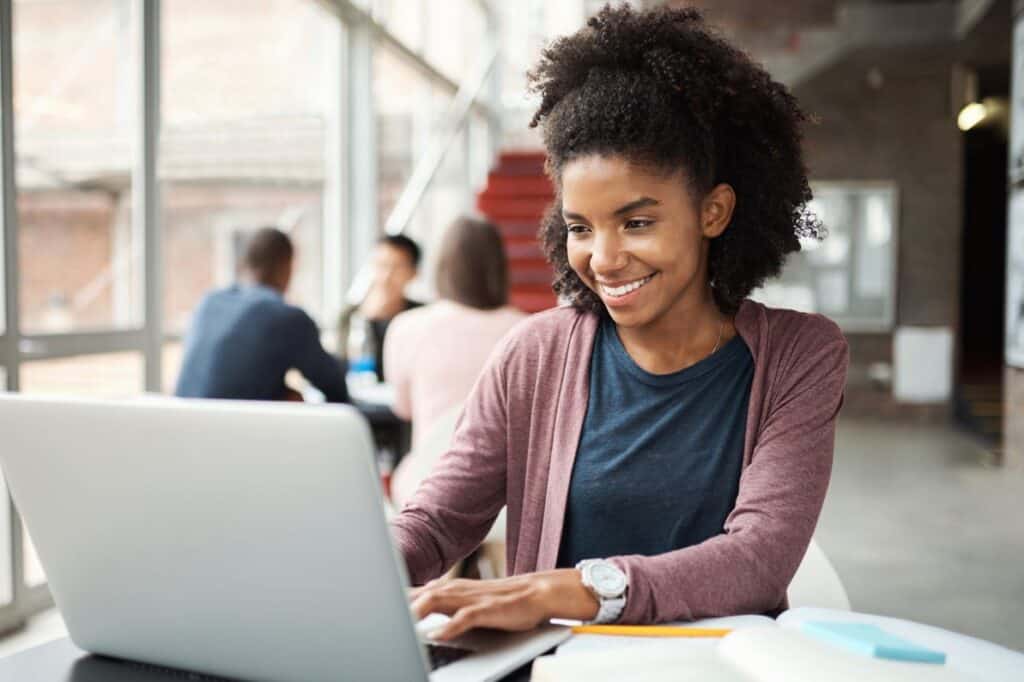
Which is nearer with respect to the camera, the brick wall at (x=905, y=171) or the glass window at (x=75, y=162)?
the glass window at (x=75, y=162)

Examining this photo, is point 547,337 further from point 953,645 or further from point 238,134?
point 238,134

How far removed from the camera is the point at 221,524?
738mm

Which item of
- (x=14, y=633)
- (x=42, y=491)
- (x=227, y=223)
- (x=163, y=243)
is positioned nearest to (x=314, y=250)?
(x=227, y=223)

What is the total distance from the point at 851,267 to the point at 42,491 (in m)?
8.82

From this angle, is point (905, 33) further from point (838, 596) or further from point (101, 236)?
point (838, 596)

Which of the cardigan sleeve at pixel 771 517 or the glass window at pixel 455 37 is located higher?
the glass window at pixel 455 37

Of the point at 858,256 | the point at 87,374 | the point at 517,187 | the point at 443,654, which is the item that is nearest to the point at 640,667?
the point at 443,654

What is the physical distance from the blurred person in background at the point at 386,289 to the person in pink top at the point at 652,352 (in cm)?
304

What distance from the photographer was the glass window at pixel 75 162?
10.4 ft

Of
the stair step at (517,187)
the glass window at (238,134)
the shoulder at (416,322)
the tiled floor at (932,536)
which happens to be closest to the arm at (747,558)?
the shoulder at (416,322)

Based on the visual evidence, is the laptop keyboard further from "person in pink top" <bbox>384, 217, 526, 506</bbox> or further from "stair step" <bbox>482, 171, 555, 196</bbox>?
"stair step" <bbox>482, 171, 555, 196</bbox>

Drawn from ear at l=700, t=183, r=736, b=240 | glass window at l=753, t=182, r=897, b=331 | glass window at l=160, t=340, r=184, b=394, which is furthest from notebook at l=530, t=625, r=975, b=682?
glass window at l=753, t=182, r=897, b=331

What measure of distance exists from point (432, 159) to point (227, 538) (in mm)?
5753

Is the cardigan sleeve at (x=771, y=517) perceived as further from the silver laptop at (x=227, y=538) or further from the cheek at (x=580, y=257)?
the cheek at (x=580, y=257)
